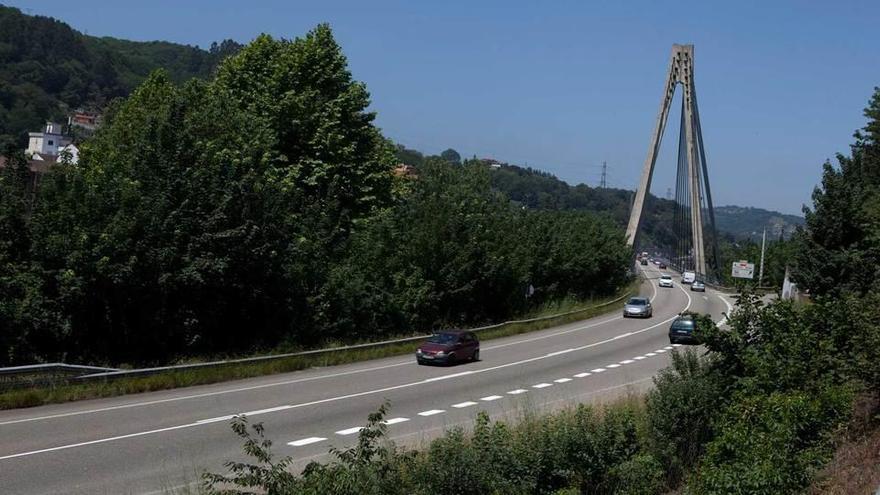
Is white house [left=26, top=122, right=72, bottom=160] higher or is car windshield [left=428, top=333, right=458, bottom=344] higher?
white house [left=26, top=122, right=72, bottom=160]

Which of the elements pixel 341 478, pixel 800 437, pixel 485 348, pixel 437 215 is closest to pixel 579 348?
pixel 485 348

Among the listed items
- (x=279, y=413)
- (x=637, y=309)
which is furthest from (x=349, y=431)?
(x=637, y=309)

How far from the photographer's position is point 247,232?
100 feet

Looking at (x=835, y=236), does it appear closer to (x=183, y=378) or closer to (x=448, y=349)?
(x=448, y=349)

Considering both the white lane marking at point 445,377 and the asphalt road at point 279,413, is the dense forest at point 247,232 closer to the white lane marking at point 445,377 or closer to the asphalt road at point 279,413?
the asphalt road at point 279,413

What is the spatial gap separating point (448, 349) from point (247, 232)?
336 inches

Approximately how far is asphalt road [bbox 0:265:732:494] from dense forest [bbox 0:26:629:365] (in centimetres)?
405

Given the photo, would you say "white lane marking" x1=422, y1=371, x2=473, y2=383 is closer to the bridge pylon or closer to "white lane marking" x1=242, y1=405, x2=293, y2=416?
"white lane marking" x1=242, y1=405, x2=293, y2=416

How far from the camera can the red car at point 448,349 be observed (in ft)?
107

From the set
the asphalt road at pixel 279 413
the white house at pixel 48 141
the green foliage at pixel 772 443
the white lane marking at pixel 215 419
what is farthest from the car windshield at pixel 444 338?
the white house at pixel 48 141

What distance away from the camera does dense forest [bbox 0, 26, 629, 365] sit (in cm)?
2652

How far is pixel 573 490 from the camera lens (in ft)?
36.5

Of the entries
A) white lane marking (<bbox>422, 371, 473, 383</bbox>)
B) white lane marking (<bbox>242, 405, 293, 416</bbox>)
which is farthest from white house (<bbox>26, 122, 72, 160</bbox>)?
white lane marking (<bbox>242, 405, 293, 416</bbox>)

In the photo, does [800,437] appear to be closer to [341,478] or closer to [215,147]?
[341,478]
